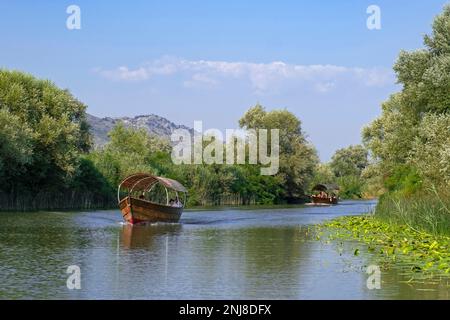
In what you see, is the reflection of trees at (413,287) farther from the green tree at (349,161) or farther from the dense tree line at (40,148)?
the green tree at (349,161)

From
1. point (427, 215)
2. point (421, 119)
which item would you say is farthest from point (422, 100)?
point (427, 215)

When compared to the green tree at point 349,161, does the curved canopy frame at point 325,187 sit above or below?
below

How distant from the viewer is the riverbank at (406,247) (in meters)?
16.8

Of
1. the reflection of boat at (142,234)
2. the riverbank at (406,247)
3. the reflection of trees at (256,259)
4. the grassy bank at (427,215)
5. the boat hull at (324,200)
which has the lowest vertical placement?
the boat hull at (324,200)

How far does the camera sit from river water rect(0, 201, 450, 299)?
14.2 meters

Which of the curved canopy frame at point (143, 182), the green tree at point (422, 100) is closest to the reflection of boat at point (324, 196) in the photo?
the green tree at point (422, 100)

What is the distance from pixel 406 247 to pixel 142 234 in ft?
47.1

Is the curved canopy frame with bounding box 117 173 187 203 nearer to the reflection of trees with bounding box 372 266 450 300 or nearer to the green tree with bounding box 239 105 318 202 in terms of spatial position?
the reflection of trees with bounding box 372 266 450 300

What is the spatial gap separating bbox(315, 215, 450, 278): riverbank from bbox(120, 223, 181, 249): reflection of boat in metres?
7.18

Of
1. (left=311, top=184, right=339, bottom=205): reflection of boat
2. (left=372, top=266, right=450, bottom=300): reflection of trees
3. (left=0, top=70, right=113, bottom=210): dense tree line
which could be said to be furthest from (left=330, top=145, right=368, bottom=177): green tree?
(left=372, top=266, right=450, bottom=300): reflection of trees

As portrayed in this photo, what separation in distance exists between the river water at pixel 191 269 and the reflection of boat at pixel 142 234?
80 mm

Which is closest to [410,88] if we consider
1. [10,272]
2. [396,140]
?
[396,140]

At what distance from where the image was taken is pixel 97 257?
2044 centimetres
